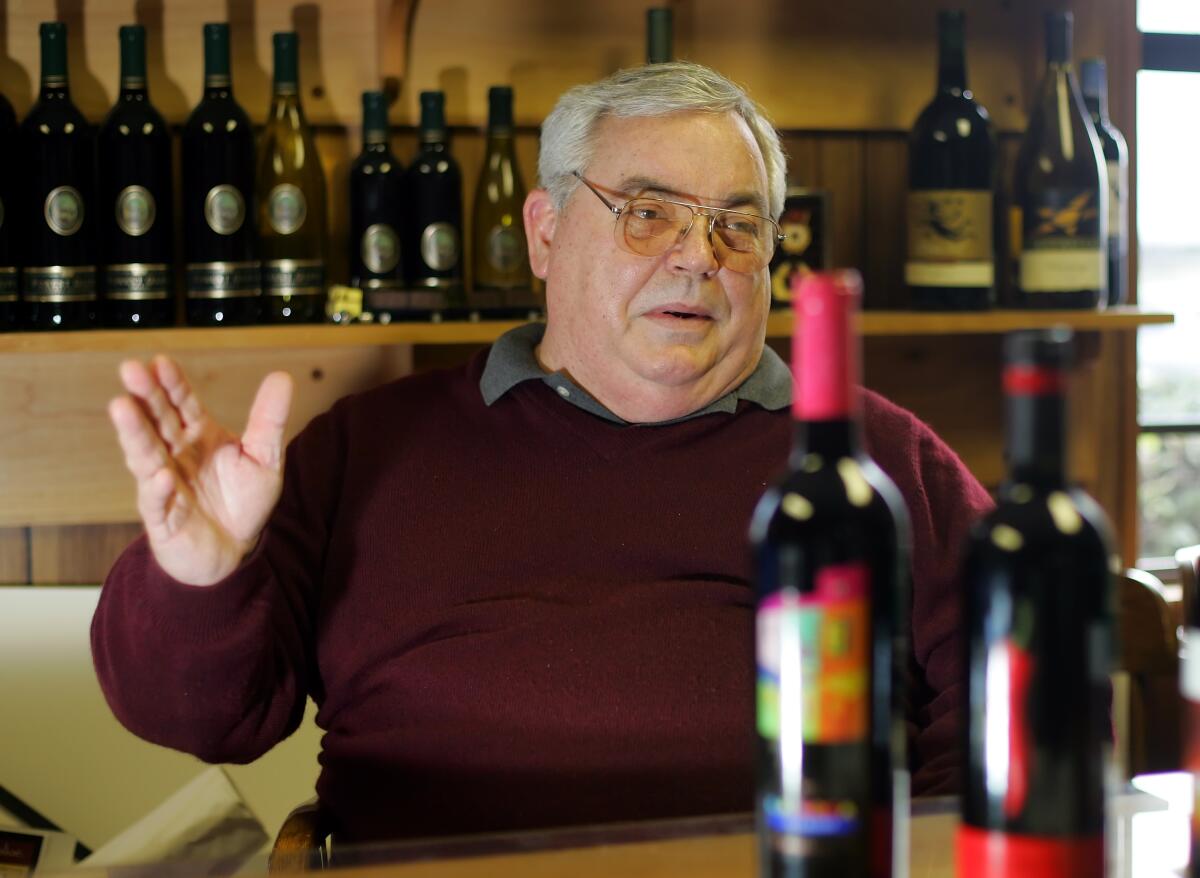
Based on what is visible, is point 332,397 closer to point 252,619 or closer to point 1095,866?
point 252,619

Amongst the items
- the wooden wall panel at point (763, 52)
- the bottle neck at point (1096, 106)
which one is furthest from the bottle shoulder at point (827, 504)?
the bottle neck at point (1096, 106)

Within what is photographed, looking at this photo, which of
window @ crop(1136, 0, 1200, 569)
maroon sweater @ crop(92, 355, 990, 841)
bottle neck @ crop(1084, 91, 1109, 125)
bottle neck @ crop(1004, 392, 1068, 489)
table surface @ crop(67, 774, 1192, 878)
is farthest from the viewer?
window @ crop(1136, 0, 1200, 569)

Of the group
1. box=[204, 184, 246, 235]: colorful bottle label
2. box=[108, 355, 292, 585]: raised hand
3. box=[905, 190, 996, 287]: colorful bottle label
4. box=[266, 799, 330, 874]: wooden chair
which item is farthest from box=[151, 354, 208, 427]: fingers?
box=[905, 190, 996, 287]: colorful bottle label

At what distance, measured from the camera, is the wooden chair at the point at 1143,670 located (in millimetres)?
1664

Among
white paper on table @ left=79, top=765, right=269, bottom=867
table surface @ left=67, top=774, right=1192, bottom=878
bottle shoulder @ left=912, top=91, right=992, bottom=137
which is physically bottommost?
white paper on table @ left=79, top=765, right=269, bottom=867

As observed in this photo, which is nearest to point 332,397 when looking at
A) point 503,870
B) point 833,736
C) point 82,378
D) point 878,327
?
point 82,378

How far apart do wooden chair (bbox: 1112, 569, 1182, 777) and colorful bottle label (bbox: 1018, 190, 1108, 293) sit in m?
0.43

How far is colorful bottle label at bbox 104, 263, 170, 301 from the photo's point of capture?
1719 millimetres

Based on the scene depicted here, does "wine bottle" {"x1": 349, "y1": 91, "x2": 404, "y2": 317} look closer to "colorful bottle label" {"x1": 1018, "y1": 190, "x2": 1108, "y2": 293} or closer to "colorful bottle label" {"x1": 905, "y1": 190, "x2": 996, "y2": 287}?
"colorful bottle label" {"x1": 905, "y1": 190, "x2": 996, "y2": 287}

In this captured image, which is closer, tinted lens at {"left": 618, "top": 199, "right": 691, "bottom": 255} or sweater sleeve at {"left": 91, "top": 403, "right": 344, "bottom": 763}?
sweater sleeve at {"left": 91, "top": 403, "right": 344, "bottom": 763}

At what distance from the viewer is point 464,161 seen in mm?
1984

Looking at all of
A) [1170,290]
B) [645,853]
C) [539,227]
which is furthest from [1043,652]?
[1170,290]

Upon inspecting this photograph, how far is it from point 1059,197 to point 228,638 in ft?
4.19

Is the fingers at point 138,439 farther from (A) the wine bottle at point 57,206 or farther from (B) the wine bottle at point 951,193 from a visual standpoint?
(B) the wine bottle at point 951,193
